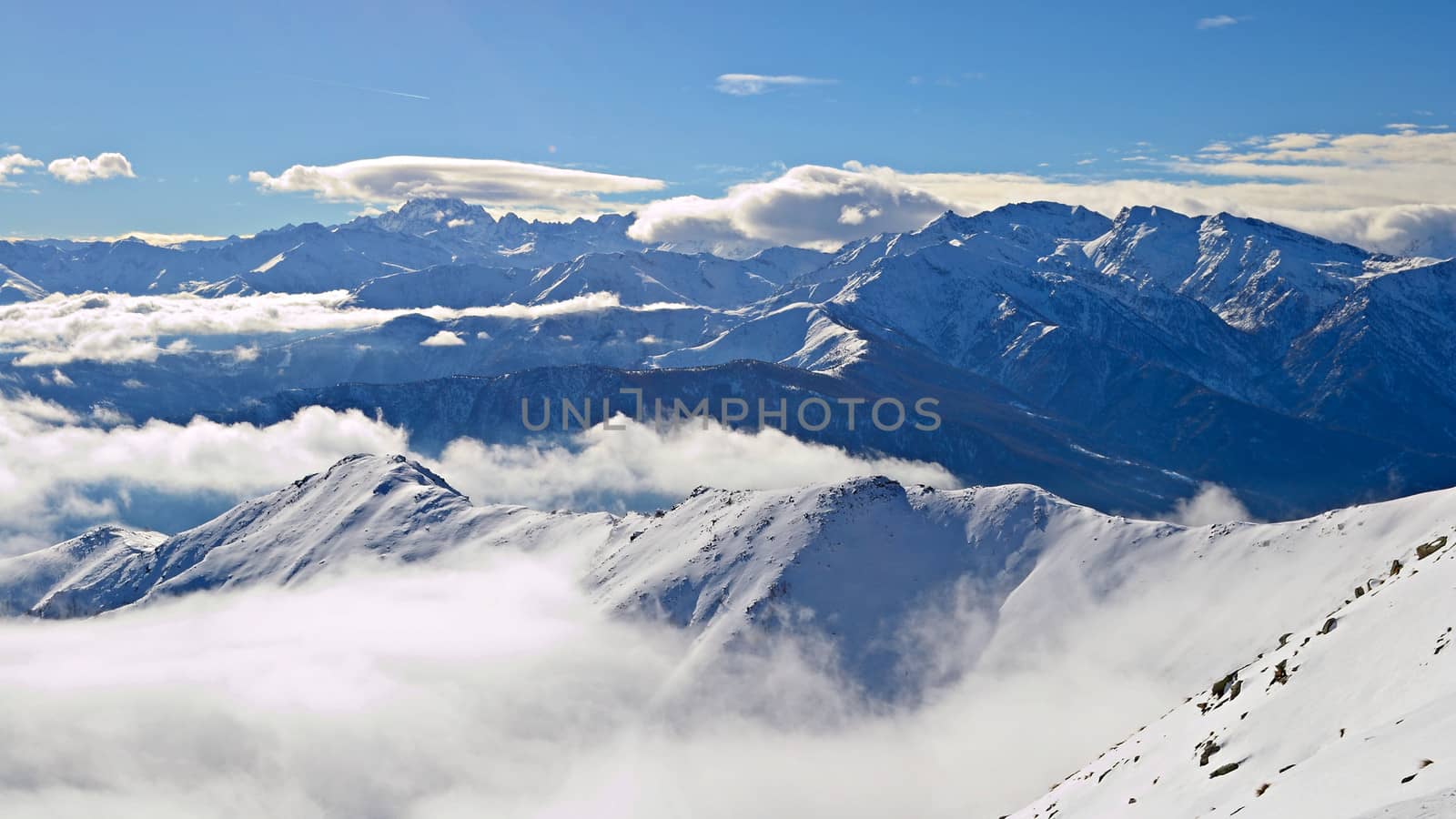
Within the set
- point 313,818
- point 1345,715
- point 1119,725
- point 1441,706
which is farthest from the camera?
point 313,818

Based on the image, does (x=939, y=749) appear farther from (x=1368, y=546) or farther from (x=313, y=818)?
(x=313, y=818)

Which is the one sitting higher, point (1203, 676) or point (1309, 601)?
point (1309, 601)

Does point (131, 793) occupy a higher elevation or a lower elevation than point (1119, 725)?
lower

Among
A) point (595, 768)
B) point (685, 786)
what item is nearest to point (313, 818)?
point (595, 768)

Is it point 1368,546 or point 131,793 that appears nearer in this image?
point 1368,546

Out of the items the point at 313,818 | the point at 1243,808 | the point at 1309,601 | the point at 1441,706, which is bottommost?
the point at 313,818

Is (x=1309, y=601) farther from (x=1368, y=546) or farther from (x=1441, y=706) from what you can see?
(x=1441, y=706)

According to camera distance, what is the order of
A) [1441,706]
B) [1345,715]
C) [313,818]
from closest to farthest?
[1441,706] < [1345,715] < [313,818]

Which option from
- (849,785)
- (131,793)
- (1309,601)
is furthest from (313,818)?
(1309,601)

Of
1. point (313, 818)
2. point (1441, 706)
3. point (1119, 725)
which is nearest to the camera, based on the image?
point (1441, 706)
